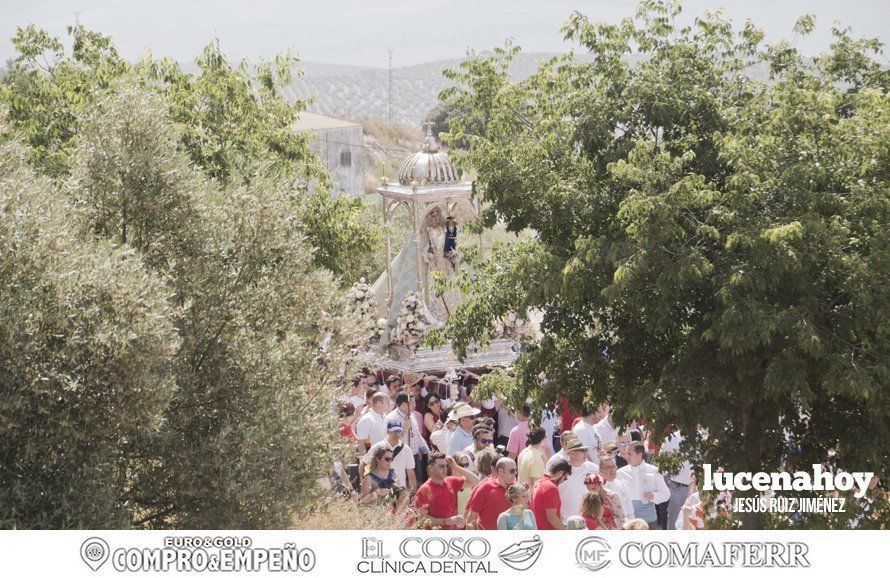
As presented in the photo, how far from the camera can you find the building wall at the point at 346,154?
69.0 metres

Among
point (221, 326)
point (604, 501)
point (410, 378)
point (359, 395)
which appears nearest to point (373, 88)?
point (410, 378)

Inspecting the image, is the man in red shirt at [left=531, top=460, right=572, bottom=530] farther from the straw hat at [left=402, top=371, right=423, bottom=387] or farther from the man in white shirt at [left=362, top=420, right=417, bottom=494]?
the straw hat at [left=402, top=371, right=423, bottom=387]

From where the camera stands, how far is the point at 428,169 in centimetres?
2038

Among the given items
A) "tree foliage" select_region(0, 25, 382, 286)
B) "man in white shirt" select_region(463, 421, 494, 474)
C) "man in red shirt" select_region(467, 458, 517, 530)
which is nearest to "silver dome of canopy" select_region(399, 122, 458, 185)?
"tree foliage" select_region(0, 25, 382, 286)

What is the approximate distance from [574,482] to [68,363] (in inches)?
203

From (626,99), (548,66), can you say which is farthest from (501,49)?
(626,99)

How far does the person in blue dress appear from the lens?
9.15 metres

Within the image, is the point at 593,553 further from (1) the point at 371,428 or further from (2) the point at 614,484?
(1) the point at 371,428

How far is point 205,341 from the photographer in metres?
8.29

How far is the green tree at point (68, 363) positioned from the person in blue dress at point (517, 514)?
Result: 3.12m

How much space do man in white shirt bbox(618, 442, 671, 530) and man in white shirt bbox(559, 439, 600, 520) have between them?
558 mm

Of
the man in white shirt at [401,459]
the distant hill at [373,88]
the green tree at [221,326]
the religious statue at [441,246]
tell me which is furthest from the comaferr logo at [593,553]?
the distant hill at [373,88]

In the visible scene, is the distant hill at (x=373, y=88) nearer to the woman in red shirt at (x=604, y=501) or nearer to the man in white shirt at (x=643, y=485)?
the man in white shirt at (x=643, y=485)

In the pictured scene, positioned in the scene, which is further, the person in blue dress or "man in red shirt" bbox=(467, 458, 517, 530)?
"man in red shirt" bbox=(467, 458, 517, 530)
